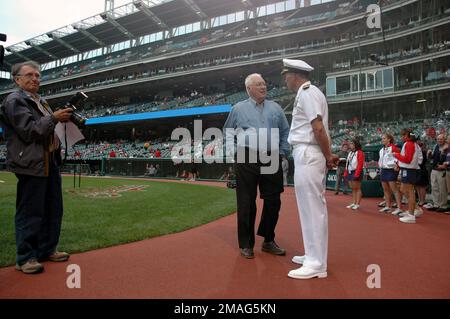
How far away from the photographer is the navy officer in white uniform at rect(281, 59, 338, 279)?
3.23m

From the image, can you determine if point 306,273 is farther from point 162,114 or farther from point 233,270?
point 162,114

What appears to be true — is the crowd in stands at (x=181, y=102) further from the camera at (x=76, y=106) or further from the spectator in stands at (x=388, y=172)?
the camera at (x=76, y=106)

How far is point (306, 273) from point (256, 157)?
147 centimetres

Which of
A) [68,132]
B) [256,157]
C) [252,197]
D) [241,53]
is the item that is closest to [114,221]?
[68,132]

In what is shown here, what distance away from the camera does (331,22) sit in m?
31.2

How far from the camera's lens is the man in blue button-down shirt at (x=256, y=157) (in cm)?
404

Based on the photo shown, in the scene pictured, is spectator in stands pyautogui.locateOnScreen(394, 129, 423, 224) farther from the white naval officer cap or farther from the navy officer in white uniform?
the white naval officer cap

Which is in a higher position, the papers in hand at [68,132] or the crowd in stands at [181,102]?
the crowd in stands at [181,102]

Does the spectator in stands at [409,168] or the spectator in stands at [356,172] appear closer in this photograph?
the spectator in stands at [409,168]

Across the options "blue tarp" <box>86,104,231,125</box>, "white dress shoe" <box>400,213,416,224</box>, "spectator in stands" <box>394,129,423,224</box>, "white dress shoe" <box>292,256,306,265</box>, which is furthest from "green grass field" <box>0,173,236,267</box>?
"blue tarp" <box>86,104,231,125</box>

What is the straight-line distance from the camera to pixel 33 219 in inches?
131

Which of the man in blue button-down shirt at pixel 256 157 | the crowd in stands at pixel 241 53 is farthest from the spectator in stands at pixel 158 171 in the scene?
the man in blue button-down shirt at pixel 256 157

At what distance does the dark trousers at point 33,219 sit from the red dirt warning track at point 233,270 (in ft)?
0.66
